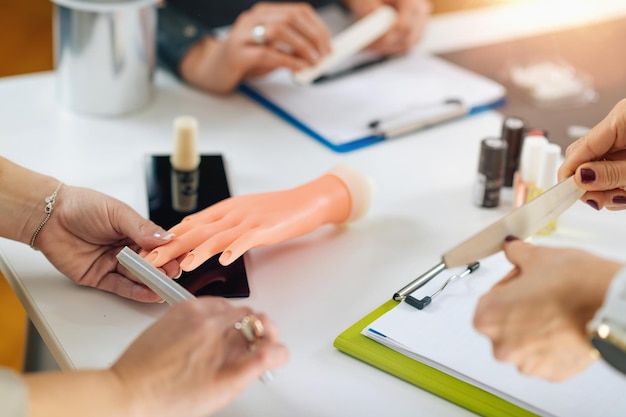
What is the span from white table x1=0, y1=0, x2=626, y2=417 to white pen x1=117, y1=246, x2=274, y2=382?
7 cm

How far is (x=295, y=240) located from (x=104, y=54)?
0.47 metres

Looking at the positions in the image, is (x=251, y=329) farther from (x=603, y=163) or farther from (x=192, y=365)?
(x=603, y=163)

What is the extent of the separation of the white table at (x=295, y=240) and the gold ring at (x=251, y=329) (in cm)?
11

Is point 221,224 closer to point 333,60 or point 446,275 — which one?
point 446,275

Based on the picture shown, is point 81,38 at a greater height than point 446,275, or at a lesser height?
greater

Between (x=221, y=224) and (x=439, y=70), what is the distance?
0.69 meters

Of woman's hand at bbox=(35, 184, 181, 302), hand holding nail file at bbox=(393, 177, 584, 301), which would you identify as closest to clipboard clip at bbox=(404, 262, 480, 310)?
hand holding nail file at bbox=(393, 177, 584, 301)

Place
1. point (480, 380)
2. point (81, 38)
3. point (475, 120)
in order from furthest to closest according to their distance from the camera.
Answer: point (475, 120) < point (81, 38) < point (480, 380)

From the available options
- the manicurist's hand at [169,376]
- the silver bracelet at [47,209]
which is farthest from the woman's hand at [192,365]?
the silver bracelet at [47,209]

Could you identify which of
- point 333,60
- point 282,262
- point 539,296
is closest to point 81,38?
point 333,60

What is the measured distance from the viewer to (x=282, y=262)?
1.08 m

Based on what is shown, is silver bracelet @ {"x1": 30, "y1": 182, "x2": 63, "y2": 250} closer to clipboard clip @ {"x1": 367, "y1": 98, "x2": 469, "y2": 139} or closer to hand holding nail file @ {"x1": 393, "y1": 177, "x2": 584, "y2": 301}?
hand holding nail file @ {"x1": 393, "y1": 177, "x2": 584, "y2": 301}

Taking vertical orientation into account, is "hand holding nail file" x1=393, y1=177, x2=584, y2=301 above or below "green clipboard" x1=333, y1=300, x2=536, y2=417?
above

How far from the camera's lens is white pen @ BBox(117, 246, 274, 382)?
0.86 metres
